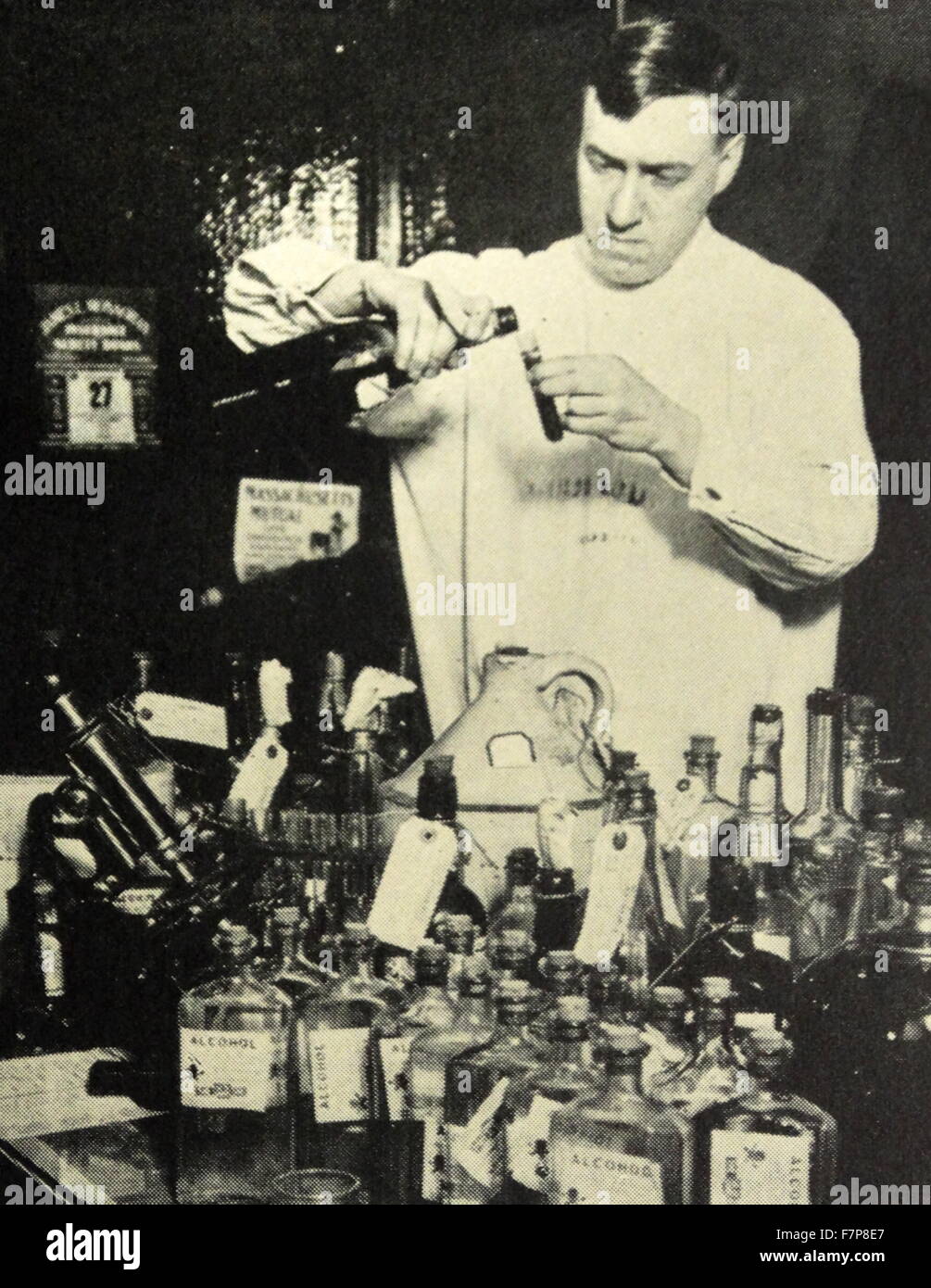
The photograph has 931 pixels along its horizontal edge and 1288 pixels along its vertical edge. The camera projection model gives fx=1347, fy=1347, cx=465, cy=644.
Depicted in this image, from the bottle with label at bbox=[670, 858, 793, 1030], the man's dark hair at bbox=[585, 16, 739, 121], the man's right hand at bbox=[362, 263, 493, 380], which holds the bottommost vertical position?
the bottle with label at bbox=[670, 858, 793, 1030]

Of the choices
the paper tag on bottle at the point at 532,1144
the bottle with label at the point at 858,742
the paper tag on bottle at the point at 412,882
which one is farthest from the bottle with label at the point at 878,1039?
the paper tag on bottle at the point at 412,882

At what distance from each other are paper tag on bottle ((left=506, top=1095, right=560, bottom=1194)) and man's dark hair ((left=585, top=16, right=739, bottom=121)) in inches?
51.5

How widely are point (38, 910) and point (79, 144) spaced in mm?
1038

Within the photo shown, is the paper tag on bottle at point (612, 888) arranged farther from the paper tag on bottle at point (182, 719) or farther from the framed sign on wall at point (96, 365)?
the framed sign on wall at point (96, 365)

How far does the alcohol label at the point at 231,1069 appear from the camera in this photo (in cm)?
178

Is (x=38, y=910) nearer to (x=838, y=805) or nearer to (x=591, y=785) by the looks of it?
(x=591, y=785)

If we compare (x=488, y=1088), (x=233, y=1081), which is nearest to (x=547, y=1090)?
(x=488, y=1088)

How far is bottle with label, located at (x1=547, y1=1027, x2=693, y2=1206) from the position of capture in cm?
168

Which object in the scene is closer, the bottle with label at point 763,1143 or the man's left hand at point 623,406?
the bottle with label at point 763,1143

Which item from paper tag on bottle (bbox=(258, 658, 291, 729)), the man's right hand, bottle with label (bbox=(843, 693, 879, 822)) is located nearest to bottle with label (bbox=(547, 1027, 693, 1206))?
bottle with label (bbox=(843, 693, 879, 822))

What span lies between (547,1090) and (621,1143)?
0.11 metres

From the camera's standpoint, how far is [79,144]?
1.80 m

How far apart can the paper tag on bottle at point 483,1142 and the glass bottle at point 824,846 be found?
46 cm

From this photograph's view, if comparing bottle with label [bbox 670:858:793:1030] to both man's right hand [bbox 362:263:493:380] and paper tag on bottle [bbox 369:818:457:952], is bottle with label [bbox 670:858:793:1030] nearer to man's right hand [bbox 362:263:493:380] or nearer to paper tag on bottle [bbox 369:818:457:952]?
paper tag on bottle [bbox 369:818:457:952]
